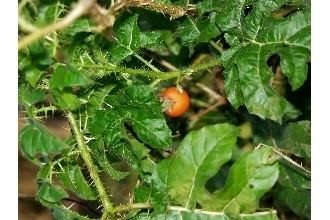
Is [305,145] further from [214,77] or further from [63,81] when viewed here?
[63,81]

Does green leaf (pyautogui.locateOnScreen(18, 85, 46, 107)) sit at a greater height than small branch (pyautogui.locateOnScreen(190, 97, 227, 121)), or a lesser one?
greater

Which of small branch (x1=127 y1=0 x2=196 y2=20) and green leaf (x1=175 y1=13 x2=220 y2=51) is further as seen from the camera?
green leaf (x1=175 y1=13 x2=220 y2=51)

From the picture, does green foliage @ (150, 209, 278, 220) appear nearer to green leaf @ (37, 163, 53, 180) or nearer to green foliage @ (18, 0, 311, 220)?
green foliage @ (18, 0, 311, 220)

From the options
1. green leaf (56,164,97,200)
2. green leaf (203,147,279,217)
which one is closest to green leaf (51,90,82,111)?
green leaf (56,164,97,200)

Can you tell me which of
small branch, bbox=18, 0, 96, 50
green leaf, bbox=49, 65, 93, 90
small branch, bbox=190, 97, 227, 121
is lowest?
small branch, bbox=190, 97, 227, 121

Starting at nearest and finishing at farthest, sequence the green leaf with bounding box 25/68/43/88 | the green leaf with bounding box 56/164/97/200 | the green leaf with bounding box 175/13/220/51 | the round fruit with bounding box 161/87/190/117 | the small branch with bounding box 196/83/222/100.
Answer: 1. the green leaf with bounding box 25/68/43/88
2. the green leaf with bounding box 56/164/97/200
3. the green leaf with bounding box 175/13/220/51
4. the round fruit with bounding box 161/87/190/117
5. the small branch with bounding box 196/83/222/100

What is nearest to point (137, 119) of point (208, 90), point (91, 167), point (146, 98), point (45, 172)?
point (146, 98)

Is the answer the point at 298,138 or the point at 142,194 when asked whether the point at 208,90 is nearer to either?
the point at 298,138
